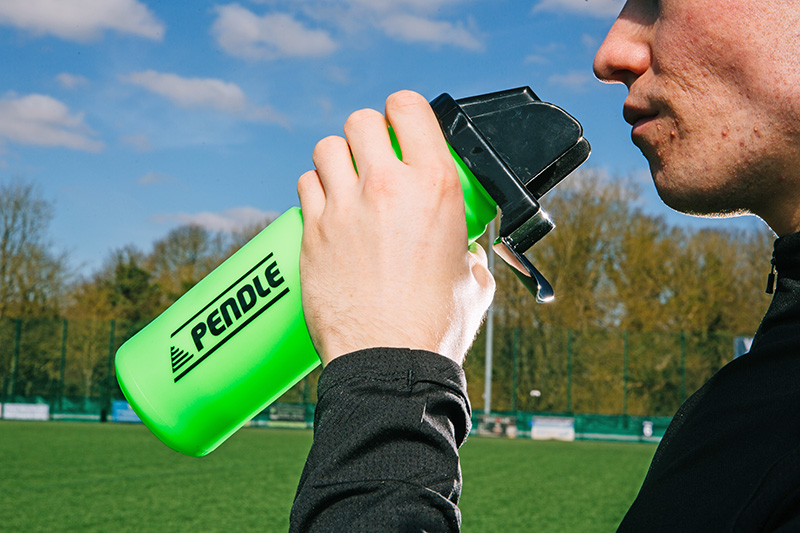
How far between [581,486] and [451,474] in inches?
431

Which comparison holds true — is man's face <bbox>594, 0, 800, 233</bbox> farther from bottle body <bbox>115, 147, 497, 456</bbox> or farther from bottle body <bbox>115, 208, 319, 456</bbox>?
bottle body <bbox>115, 208, 319, 456</bbox>

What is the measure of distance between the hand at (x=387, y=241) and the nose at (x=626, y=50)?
28 cm

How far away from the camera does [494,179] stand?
0.93 meters

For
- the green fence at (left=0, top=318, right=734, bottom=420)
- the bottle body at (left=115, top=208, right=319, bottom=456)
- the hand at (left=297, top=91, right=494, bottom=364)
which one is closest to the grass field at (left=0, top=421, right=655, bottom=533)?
the bottle body at (left=115, top=208, right=319, bottom=456)

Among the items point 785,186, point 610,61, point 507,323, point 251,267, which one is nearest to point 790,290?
point 785,186

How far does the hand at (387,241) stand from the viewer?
31.6 inches

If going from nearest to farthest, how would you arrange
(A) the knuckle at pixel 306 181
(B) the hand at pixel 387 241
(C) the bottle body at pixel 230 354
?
(B) the hand at pixel 387 241 < (A) the knuckle at pixel 306 181 < (C) the bottle body at pixel 230 354

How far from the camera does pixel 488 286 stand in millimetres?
982

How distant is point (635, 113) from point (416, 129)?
12.5 inches

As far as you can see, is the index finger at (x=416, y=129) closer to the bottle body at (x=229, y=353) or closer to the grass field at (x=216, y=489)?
the bottle body at (x=229, y=353)


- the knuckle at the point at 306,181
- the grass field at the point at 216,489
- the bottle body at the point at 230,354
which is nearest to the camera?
the knuckle at the point at 306,181

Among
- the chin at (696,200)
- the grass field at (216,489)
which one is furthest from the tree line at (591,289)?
the chin at (696,200)

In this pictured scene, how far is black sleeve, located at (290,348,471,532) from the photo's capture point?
70 centimetres

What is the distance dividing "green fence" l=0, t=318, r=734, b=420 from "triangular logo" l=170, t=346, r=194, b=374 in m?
27.1
